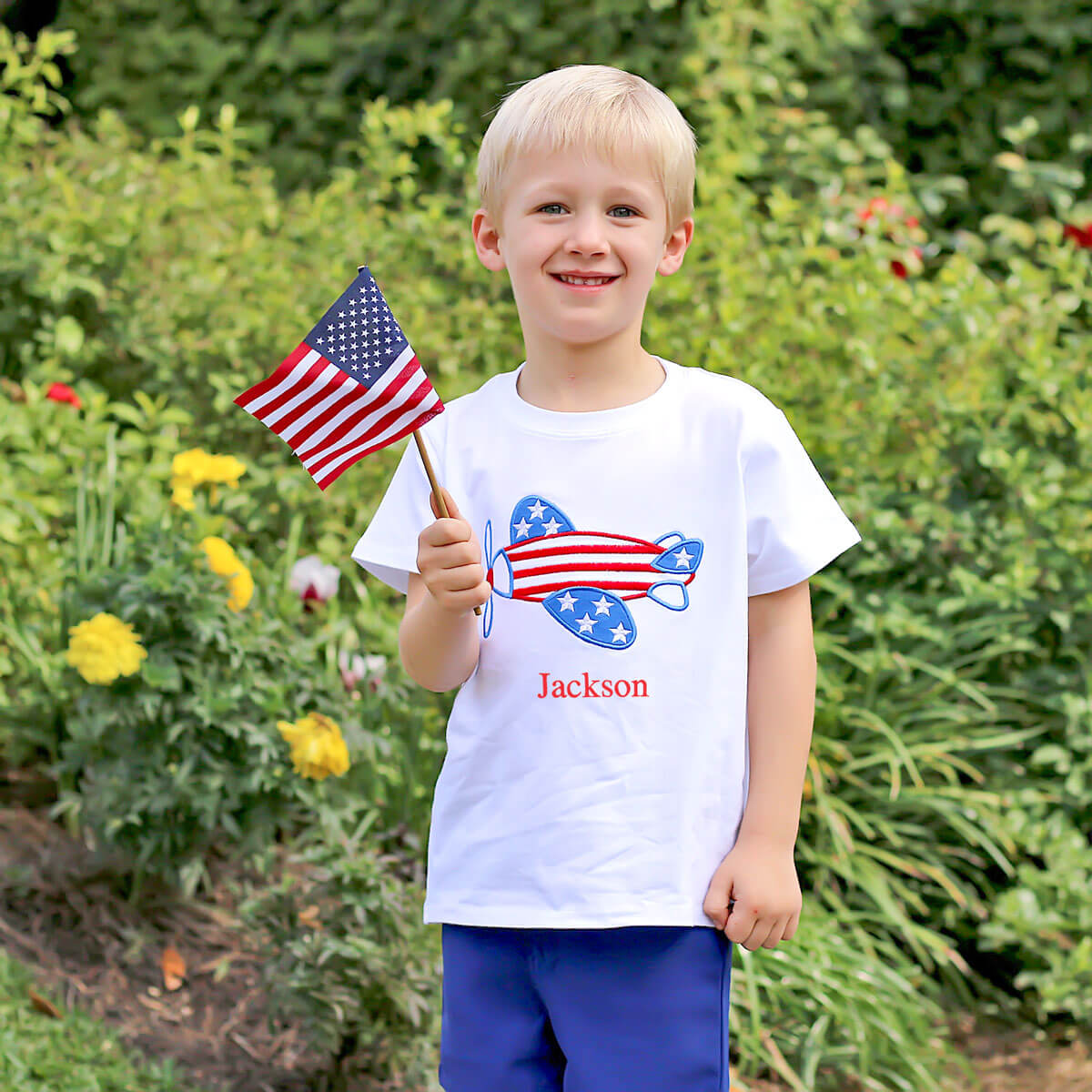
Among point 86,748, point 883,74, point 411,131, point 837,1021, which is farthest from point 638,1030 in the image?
point 883,74

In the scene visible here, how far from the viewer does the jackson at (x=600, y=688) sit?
5.05 feet

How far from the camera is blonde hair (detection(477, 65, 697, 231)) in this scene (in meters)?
1.53

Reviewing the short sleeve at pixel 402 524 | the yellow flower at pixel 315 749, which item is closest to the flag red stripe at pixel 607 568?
the short sleeve at pixel 402 524

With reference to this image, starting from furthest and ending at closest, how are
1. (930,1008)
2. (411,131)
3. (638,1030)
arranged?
(411,131), (930,1008), (638,1030)

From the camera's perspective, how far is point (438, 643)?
5.13 feet

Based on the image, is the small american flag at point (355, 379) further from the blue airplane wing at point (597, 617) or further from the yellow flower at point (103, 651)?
the yellow flower at point (103, 651)

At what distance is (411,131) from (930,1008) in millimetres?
2886

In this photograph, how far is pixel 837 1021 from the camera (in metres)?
2.73

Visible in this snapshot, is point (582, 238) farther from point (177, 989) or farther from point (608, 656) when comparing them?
point (177, 989)

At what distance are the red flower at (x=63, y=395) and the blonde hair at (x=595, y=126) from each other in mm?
2290

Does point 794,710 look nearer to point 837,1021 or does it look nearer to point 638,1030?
point 638,1030

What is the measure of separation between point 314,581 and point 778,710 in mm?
1775

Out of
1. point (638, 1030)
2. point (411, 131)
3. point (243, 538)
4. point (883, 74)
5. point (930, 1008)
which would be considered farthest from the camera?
point (883, 74)

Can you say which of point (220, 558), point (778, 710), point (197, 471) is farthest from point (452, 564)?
point (197, 471)
